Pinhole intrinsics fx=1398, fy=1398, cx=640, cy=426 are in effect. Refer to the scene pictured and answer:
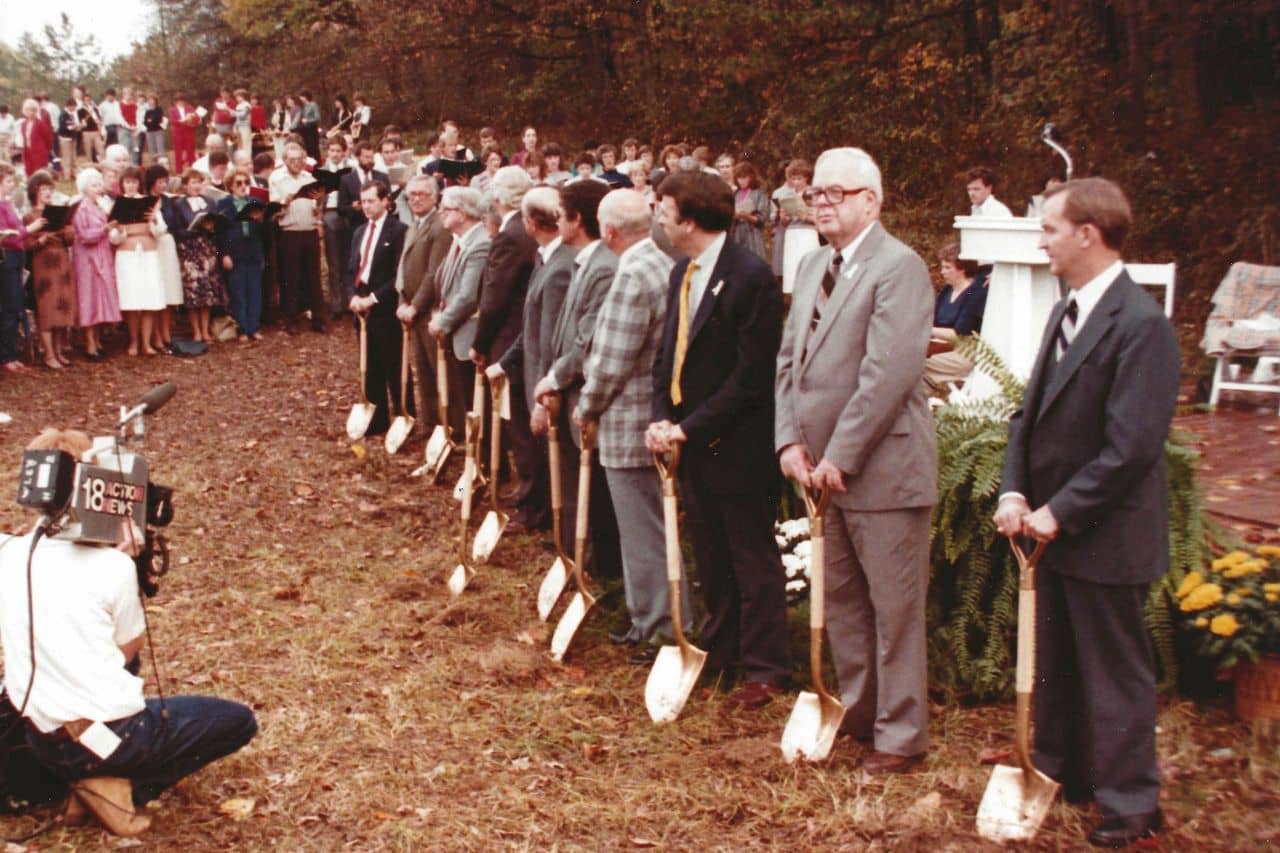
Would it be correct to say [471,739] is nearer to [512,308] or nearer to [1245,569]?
[1245,569]

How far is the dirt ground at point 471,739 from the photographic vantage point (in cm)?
484

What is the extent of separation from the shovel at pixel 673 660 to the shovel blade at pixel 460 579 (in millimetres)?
1998

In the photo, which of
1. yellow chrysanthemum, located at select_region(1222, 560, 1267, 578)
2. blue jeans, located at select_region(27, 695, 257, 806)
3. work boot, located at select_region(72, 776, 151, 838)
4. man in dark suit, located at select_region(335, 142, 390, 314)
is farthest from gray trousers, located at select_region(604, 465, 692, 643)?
man in dark suit, located at select_region(335, 142, 390, 314)

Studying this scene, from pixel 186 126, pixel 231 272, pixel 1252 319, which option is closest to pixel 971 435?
pixel 1252 319

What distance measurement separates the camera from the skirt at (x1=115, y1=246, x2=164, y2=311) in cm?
1418

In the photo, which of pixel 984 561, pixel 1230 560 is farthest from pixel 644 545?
pixel 1230 560

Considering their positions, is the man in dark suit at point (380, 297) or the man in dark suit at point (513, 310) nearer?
the man in dark suit at point (513, 310)

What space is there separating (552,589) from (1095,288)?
372cm

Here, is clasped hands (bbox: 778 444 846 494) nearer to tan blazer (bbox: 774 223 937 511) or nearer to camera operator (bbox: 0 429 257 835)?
tan blazer (bbox: 774 223 937 511)

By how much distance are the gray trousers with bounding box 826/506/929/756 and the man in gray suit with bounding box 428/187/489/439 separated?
4601mm

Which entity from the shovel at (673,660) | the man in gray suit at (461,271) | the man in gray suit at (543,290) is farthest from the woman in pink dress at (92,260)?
the shovel at (673,660)

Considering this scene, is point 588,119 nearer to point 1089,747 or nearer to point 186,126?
→ point 186,126

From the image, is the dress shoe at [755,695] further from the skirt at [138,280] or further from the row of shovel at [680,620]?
the skirt at [138,280]

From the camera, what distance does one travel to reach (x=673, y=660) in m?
6.02
